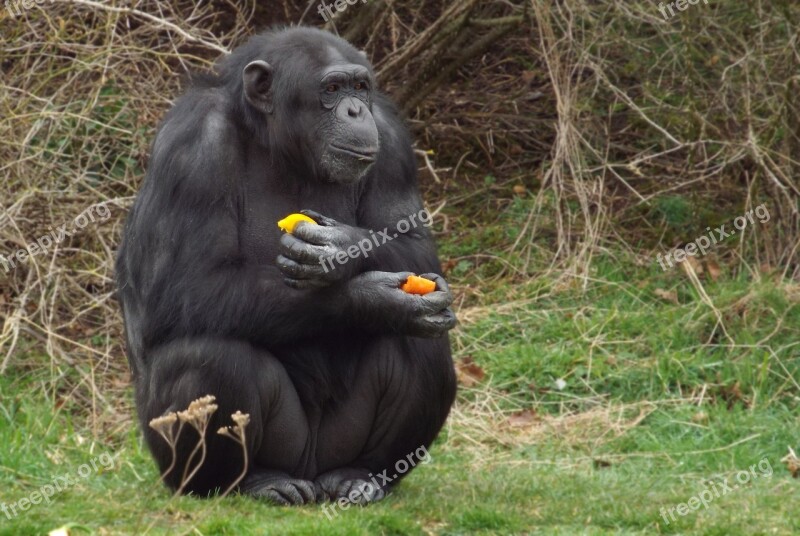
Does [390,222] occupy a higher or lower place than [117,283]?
higher

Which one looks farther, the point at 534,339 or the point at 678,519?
the point at 534,339

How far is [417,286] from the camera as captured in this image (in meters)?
5.61

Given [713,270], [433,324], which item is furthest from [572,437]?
[433,324]

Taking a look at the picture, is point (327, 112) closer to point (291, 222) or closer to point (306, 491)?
point (291, 222)

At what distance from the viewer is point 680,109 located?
382 inches

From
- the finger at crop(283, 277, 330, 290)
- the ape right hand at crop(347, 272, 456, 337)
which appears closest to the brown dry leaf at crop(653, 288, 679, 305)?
the ape right hand at crop(347, 272, 456, 337)

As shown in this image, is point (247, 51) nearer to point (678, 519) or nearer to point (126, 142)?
point (678, 519)

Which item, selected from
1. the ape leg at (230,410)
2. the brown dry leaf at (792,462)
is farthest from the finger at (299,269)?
the brown dry leaf at (792,462)

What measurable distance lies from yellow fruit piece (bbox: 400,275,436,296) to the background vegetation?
966 mm

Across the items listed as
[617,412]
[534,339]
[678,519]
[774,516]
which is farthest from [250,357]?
[534,339]

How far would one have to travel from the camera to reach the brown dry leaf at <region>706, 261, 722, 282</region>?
931cm

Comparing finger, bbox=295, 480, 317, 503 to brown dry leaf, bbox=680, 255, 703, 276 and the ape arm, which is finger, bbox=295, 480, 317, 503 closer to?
the ape arm

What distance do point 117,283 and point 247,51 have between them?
4.28 ft

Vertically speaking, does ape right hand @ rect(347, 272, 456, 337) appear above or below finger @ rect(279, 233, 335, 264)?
below
